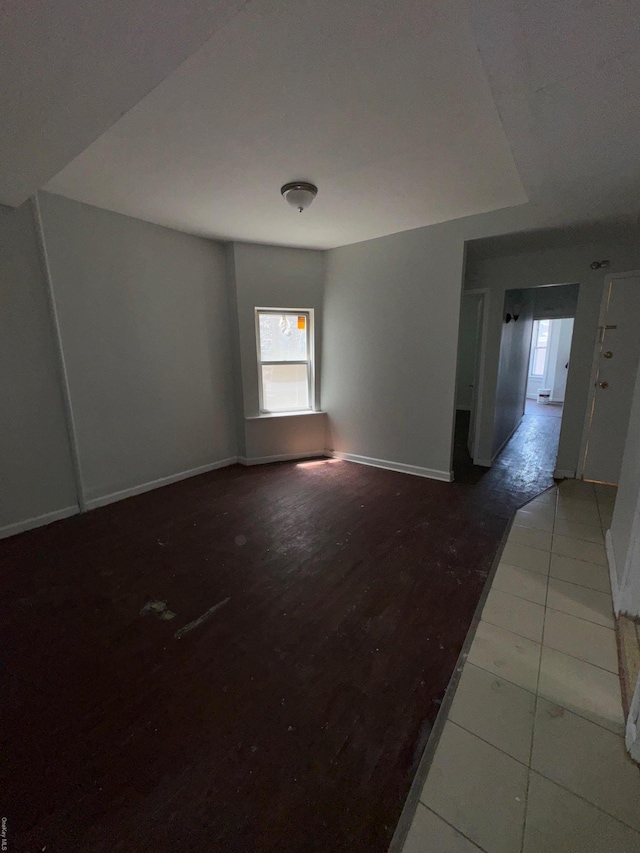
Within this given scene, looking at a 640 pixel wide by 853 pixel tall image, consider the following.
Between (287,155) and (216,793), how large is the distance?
3072 mm

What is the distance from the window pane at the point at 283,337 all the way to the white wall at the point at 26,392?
2171 mm

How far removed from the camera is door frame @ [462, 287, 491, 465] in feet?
13.6

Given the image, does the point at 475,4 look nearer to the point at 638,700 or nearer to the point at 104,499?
the point at 638,700

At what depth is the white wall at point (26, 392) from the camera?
8.41ft

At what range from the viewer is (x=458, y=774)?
1146 mm

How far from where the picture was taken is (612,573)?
2090 mm

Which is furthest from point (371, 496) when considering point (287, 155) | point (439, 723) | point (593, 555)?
point (287, 155)

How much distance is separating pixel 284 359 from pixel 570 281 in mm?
3293

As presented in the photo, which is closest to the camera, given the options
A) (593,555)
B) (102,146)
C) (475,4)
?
(475,4)

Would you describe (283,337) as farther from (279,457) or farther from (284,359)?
(279,457)

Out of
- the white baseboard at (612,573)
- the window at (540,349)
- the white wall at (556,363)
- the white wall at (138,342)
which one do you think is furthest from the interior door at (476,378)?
the window at (540,349)

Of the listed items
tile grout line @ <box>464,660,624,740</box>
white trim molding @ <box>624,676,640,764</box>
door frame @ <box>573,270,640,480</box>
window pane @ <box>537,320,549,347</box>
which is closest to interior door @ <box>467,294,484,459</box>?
door frame @ <box>573,270,640,480</box>

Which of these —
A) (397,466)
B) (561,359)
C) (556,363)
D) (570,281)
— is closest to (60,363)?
(397,466)

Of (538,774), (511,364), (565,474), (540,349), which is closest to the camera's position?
(538,774)
